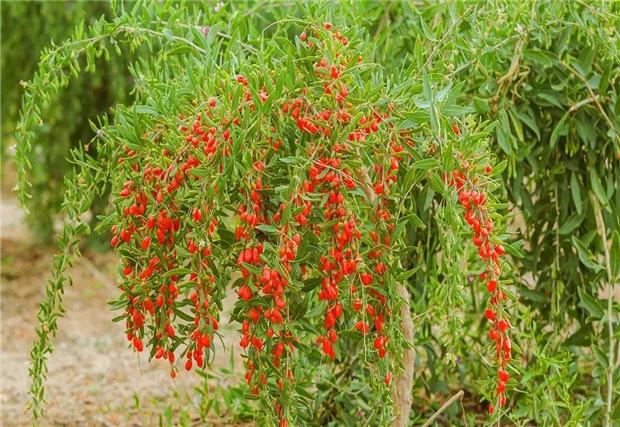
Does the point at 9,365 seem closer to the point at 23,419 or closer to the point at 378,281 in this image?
the point at 23,419

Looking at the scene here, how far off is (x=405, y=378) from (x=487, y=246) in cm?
50

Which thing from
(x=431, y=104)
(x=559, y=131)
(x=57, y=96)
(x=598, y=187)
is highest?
(x=431, y=104)

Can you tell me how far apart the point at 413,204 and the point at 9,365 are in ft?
8.86

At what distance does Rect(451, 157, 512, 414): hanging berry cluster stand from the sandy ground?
0.85m

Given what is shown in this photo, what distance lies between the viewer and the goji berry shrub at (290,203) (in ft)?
6.26

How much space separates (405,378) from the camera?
2.26 metres

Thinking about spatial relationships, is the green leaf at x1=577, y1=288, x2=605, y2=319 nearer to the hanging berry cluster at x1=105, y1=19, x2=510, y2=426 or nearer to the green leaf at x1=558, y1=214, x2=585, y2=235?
the green leaf at x1=558, y1=214, x2=585, y2=235

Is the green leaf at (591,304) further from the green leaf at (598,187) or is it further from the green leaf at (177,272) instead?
the green leaf at (177,272)

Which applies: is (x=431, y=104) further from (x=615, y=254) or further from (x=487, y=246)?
(x=615, y=254)

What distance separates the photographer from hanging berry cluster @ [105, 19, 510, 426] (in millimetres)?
1904

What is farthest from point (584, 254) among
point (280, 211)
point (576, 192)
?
point (280, 211)

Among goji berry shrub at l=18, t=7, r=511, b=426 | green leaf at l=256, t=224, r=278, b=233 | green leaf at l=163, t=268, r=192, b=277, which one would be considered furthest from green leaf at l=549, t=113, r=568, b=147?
green leaf at l=163, t=268, r=192, b=277

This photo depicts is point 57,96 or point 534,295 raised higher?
point 534,295

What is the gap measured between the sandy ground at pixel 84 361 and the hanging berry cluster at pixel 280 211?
1.19ft
